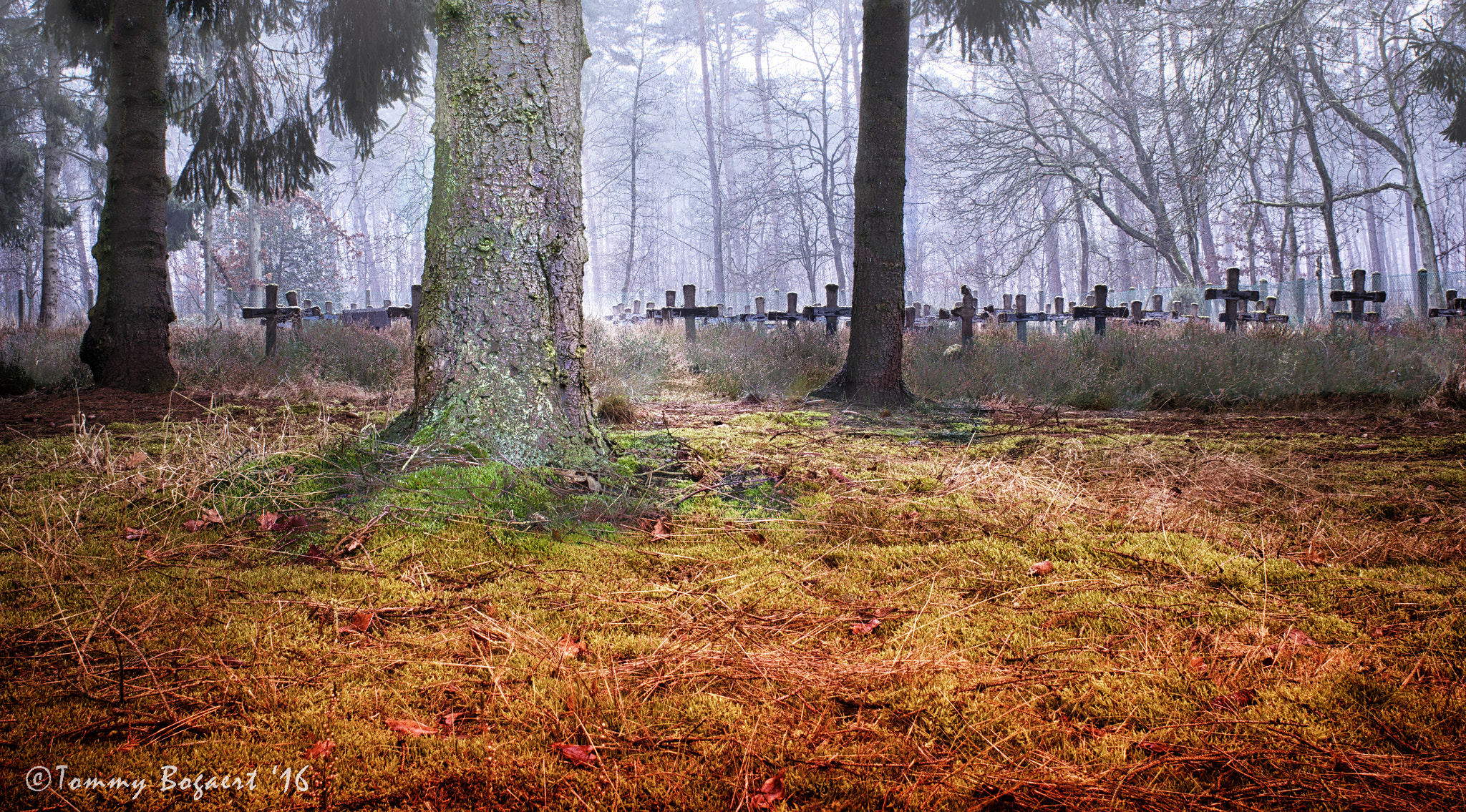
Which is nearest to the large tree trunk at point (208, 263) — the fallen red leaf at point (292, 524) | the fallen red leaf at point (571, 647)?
the fallen red leaf at point (292, 524)

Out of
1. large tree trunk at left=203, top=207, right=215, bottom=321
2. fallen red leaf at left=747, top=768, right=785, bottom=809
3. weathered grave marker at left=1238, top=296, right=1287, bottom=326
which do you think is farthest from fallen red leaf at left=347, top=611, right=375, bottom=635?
large tree trunk at left=203, top=207, right=215, bottom=321

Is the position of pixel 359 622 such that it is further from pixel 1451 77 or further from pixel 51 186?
pixel 51 186

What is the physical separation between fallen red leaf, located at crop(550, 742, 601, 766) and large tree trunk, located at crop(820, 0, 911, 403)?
5596 mm

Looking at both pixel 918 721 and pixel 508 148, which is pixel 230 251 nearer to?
pixel 508 148

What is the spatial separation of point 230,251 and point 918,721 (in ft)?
122

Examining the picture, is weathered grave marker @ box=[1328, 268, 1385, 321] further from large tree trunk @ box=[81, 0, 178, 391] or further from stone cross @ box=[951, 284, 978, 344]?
large tree trunk @ box=[81, 0, 178, 391]

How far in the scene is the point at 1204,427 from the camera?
5.30 m

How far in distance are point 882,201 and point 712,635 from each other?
5702 mm

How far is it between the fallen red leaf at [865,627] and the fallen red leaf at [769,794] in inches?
24.6

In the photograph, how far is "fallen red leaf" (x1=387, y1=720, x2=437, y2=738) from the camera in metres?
1.26

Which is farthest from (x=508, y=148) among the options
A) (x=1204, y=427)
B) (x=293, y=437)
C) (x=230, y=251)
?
(x=230, y=251)

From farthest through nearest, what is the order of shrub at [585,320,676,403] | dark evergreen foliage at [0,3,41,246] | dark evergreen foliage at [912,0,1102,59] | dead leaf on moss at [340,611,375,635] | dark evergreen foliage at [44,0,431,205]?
1. dark evergreen foliage at [0,3,41,246]
2. dark evergreen foliage at [912,0,1102,59]
3. dark evergreen foliage at [44,0,431,205]
4. shrub at [585,320,676,403]
5. dead leaf on moss at [340,611,375,635]

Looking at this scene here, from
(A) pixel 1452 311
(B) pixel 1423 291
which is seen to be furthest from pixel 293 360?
(B) pixel 1423 291

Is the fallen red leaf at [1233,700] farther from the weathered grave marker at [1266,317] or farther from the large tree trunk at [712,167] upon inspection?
the large tree trunk at [712,167]
